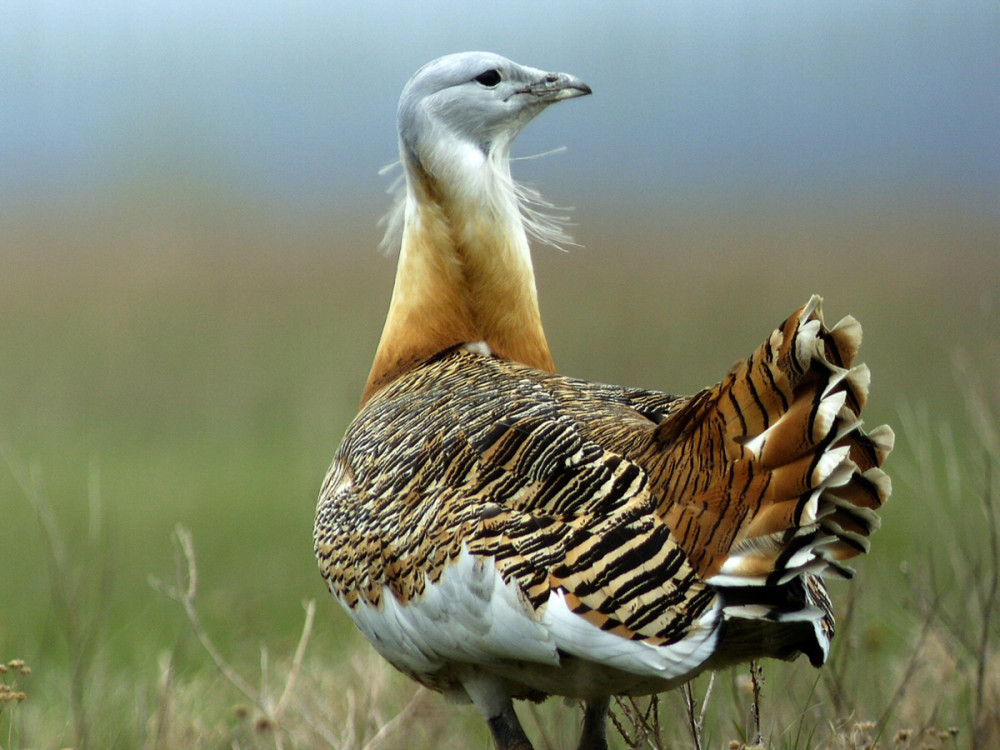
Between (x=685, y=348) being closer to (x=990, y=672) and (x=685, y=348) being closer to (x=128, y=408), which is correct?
(x=128, y=408)

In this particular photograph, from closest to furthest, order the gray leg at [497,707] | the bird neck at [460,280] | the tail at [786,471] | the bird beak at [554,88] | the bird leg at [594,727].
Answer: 1. the tail at [786,471]
2. the gray leg at [497,707]
3. the bird leg at [594,727]
4. the bird neck at [460,280]
5. the bird beak at [554,88]

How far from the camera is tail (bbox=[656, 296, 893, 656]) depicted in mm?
2623

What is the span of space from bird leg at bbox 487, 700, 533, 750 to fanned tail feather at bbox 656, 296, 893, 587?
2.13 feet

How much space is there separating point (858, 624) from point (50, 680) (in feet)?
9.18

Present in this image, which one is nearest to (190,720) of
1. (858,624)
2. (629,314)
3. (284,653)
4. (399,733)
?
(399,733)

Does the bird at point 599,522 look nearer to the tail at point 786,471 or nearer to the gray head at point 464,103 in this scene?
the tail at point 786,471

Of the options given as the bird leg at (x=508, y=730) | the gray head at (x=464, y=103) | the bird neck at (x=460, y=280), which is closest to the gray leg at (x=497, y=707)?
the bird leg at (x=508, y=730)

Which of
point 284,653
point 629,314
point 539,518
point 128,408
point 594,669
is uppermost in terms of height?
point 539,518

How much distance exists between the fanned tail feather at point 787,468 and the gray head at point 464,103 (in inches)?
59.6

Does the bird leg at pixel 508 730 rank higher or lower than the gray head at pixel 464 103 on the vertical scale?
lower

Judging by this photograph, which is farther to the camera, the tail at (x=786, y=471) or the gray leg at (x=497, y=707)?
the gray leg at (x=497, y=707)

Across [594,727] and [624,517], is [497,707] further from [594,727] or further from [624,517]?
[624,517]

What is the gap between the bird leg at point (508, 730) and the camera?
3.15 meters

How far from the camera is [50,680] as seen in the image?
496cm
